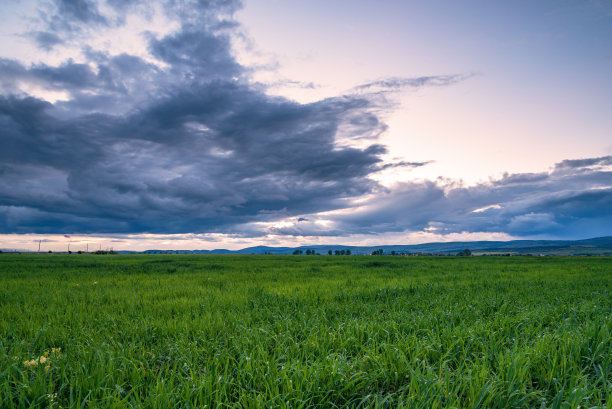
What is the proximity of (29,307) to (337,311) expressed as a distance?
9.08m

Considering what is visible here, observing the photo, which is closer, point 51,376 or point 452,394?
point 452,394

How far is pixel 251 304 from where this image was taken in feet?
28.9

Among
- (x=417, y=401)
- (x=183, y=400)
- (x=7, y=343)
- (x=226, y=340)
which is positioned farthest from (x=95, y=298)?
(x=417, y=401)

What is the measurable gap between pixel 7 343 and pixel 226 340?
4.15m

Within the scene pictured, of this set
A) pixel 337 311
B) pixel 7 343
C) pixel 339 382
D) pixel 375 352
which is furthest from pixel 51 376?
pixel 337 311

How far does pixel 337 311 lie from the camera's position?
754 cm

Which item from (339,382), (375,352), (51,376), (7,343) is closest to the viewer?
(339,382)

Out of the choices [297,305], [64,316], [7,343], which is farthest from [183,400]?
[64,316]

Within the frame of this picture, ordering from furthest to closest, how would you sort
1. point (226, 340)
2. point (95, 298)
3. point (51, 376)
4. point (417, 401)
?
point (95, 298), point (226, 340), point (51, 376), point (417, 401)

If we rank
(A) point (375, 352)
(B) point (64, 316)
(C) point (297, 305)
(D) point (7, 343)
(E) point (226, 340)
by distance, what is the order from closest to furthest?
1. (A) point (375, 352)
2. (E) point (226, 340)
3. (D) point (7, 343)
4. (B) point (64, 316)
5. (C) point (297, 305)

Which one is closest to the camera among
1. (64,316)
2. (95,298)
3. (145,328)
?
(145,328)

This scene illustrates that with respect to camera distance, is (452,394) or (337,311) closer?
(452,394)

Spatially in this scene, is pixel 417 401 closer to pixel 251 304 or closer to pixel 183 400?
pixel 183 400

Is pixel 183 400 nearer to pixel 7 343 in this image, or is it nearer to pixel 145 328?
pixel 145 328
